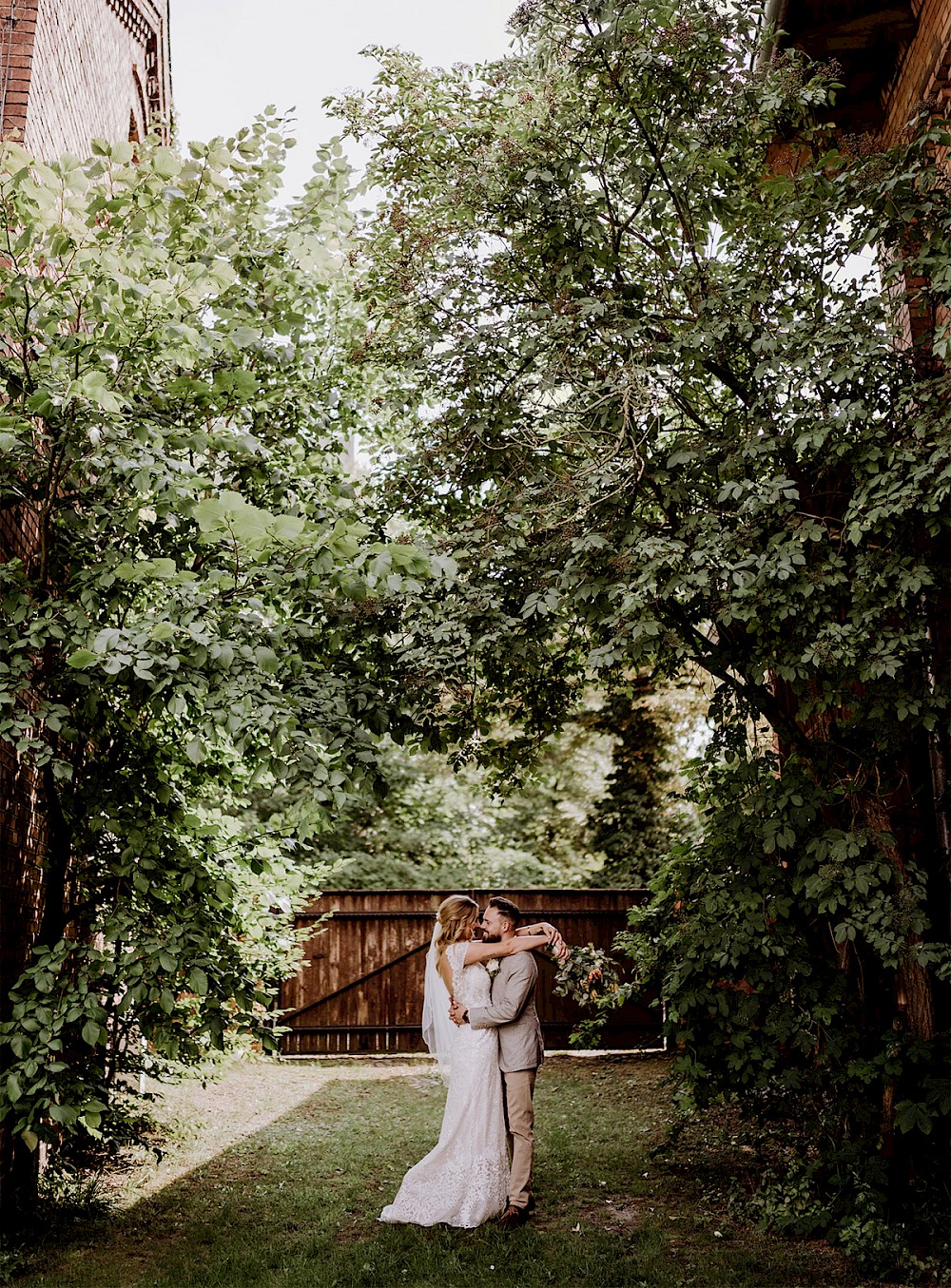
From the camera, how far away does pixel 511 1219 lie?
6215 mm

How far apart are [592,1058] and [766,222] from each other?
34.7 ft

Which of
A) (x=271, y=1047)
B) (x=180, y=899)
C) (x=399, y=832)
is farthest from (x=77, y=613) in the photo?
(x=399, y=832)

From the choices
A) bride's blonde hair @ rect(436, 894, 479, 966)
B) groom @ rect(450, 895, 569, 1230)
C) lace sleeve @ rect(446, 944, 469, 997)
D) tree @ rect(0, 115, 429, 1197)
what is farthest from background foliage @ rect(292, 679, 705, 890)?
tree @ rect(0, 115, 429, 1197)

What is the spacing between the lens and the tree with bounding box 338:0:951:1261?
17.2ft

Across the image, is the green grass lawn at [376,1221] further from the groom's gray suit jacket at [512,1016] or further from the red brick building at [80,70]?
the red brick building at [80,70]

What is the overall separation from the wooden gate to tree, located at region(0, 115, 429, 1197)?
8171 mm

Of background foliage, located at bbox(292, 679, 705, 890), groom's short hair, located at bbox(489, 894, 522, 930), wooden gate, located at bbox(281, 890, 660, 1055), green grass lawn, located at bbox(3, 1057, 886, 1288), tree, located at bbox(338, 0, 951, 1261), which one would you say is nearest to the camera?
tree, located at bbox(338, 0, 951, 1261)

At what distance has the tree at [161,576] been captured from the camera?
14.4 ft

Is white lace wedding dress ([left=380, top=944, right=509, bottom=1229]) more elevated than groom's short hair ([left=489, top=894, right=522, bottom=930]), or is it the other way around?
groom's short hair ([left=489, top=894, right=522, bottom=930])

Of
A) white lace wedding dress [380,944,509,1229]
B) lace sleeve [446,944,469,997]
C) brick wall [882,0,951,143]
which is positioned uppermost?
brick wall [882,0,951,143]

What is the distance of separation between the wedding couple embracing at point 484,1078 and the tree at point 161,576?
1.59m

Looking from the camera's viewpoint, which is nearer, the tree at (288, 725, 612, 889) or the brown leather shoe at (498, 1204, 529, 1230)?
the brown leather shoe at (498, 1204, 529, 1230)

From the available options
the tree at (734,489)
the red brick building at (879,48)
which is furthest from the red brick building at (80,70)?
the red brick building at (879,48)

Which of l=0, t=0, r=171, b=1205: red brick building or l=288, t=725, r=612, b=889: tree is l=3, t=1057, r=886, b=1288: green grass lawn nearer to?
l=0, t=0, r=171, b=1205: red brick building
